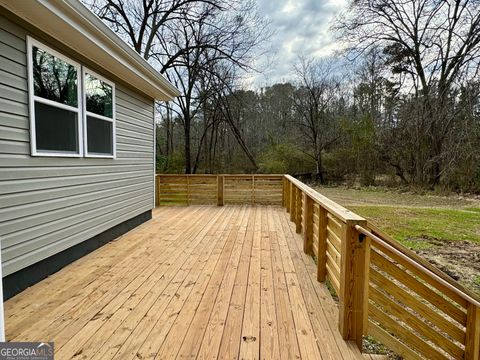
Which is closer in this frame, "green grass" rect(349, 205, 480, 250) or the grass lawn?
the grass lawn

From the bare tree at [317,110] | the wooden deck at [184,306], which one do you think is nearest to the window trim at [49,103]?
the wooden deck at [184,306]

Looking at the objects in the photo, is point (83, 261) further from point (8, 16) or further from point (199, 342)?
point (8, 16)

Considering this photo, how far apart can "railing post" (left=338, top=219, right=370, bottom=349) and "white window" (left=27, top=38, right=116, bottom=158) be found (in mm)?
3018

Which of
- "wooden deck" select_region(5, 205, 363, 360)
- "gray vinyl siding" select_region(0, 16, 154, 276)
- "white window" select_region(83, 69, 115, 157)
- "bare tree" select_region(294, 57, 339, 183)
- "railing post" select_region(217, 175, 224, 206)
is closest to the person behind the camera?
"wooden deck" select_region(5, 205, 363, 360)

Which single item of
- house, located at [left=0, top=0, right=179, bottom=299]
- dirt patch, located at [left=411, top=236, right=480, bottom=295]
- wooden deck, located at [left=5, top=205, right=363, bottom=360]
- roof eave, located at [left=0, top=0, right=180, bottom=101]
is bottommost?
dirt patch, located at [left=411, top=236, right=480, bottom=295]

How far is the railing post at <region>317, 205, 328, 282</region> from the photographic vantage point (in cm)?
280

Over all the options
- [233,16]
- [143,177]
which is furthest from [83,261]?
[233,16]

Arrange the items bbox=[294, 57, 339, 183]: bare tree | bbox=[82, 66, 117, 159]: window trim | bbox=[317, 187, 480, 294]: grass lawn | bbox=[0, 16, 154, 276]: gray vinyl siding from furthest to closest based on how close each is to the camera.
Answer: bbox=[294, 57, 339, 183]: bare tree → bbox=[317, 187, 480, 294]: grass lawn → bbox=[82, 66, 117, 159]: window trim → bbox=[0, 16, 154, 276]: gray vinyl siding

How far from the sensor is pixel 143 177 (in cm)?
574

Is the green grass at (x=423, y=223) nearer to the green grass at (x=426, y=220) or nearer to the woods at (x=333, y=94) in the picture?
the green grass at (x=426, y=220)

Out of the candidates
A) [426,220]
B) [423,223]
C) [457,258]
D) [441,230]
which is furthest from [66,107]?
[426,220]

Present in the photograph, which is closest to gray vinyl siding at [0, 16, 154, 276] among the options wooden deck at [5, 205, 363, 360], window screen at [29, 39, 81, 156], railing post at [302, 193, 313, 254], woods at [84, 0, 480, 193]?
window screen at [29, 39, 81, 156]

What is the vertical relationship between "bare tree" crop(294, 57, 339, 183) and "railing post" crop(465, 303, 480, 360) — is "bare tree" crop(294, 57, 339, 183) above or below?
above

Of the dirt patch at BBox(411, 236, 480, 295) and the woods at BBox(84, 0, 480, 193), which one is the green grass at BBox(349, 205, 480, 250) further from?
the woods at BBox(84, 0, 480, 193)
